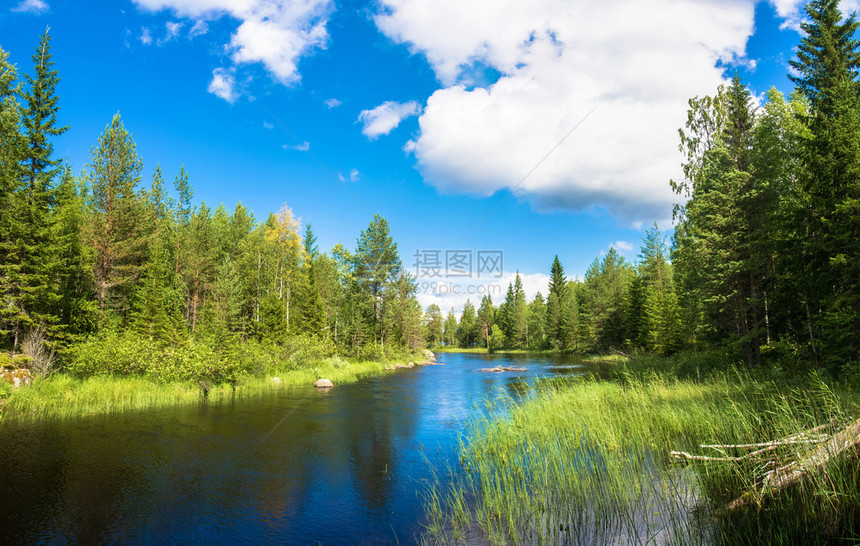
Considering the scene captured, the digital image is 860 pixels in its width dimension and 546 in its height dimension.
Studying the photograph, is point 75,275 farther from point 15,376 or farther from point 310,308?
point 310,308

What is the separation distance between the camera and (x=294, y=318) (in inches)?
1813

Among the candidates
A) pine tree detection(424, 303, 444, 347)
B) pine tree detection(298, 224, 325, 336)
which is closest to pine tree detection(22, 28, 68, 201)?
pine tree detection(298, 224, 325, 336)

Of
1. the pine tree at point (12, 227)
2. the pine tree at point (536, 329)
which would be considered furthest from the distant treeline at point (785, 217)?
the pine tree at point (536, 329)

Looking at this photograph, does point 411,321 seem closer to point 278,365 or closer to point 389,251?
point 389,251

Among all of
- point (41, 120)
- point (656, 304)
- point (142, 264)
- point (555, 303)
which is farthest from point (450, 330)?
point (41, 120)

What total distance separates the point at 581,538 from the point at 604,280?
6537 cm

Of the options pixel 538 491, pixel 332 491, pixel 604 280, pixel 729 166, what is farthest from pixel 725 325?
pixel 604 280

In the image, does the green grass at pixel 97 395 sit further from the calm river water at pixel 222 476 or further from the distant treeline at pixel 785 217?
the distant treeline at pixel 785 217

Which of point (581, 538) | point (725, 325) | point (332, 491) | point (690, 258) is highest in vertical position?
point (690, 258)

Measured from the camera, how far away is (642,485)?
7.80 metres

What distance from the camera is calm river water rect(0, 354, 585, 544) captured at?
770 cm

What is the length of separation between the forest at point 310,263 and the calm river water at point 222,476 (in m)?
8.77

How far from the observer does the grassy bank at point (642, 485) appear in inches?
213

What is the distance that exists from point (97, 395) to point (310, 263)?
33.8 metres
